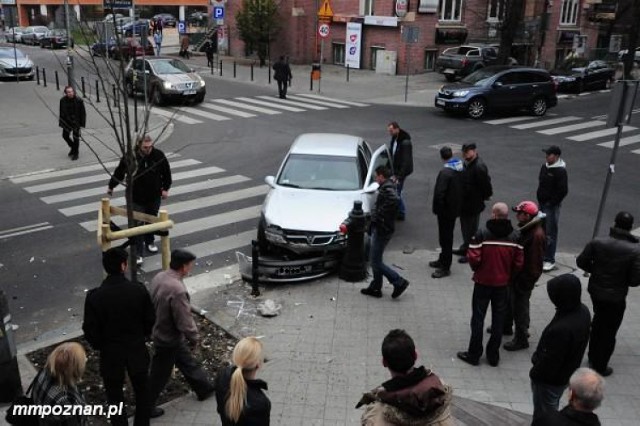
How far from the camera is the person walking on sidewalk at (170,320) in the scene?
17.7ft

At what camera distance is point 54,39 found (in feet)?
149

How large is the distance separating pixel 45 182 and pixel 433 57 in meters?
27.4

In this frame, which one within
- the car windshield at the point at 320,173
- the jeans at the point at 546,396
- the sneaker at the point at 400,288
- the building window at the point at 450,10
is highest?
the building window at the point at 450,10

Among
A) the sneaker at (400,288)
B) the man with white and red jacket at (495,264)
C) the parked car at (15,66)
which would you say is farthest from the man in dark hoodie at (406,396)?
the parked car at (15,66)

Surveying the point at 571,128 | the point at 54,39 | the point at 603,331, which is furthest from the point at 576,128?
the point at 54,39

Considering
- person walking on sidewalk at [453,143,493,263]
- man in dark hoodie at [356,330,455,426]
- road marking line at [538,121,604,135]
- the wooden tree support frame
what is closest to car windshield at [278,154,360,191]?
person walking on sidewalk at [453,143,493,263]

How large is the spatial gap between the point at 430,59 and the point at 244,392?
35.0 meters

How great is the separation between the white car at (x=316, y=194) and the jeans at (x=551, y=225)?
2570 millimetres

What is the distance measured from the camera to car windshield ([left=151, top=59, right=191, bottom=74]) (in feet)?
79.9

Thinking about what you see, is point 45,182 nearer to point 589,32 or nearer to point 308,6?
point 308,6

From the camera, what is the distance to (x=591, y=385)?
3.64 meters

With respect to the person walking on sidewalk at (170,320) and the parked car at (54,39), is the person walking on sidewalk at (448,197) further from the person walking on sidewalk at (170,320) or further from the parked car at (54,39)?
the parked car at (54,39)

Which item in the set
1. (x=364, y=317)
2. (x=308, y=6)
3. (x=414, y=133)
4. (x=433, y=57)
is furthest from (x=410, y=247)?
(x=308, y=6)

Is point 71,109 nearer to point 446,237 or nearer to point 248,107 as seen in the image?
point 248,107
